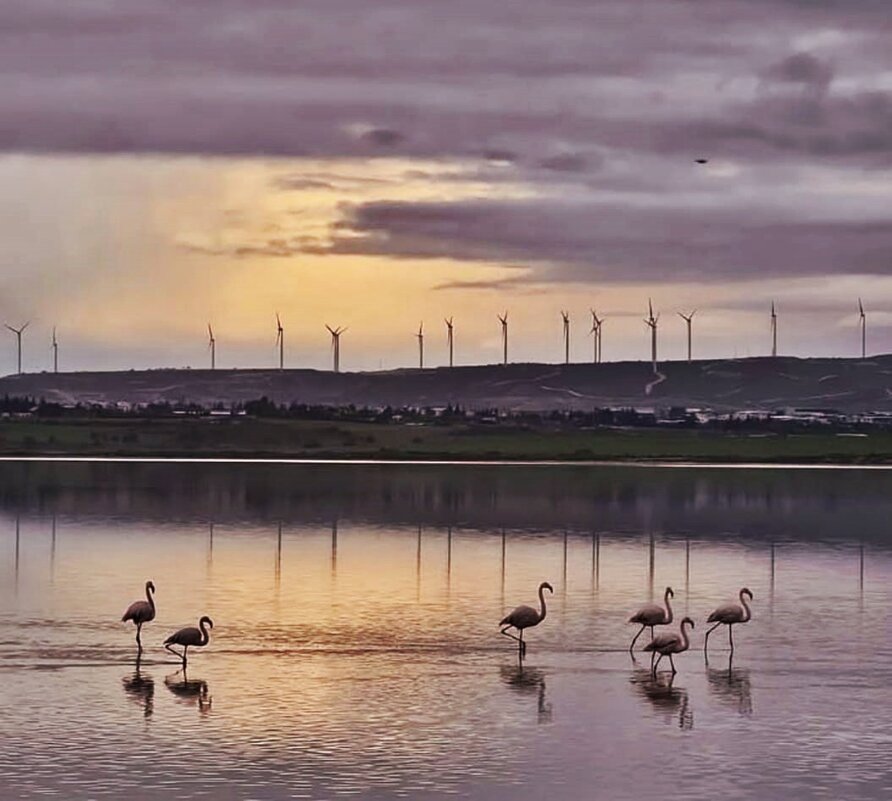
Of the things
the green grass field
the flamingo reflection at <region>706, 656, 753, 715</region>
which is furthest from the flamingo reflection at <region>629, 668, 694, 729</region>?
the green grass field

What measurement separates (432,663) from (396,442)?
11022 cm

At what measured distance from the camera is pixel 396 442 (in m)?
141

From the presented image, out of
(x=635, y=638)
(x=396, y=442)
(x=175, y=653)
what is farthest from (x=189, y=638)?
(x=396, y=442)

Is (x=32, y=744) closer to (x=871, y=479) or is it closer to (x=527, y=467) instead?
(x=871, y=479)

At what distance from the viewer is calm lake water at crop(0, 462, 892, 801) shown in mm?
23094

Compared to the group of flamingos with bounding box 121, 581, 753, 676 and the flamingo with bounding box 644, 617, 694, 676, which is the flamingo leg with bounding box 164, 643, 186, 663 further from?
the flamingo with bounding box 644, 617, 694, 676

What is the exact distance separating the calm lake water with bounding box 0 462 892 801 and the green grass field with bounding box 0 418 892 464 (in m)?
66.2

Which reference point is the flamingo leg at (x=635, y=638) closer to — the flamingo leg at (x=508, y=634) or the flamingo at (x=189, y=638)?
the flamingo leg at (x=508, y=634)

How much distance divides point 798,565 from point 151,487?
38857 millimetres

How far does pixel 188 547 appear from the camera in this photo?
49906 mm

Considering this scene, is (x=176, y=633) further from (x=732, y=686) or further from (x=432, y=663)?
(x=732, y=686)

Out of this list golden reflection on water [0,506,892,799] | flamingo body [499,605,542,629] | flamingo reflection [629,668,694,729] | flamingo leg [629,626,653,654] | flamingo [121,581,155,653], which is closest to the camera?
golden reflection on water [0,506,892,799]

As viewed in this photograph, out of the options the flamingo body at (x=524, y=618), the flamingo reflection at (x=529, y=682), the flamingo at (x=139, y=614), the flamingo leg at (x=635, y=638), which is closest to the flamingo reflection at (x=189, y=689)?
the flamingo at (x=139, y=614)

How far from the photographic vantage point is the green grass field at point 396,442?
128m
